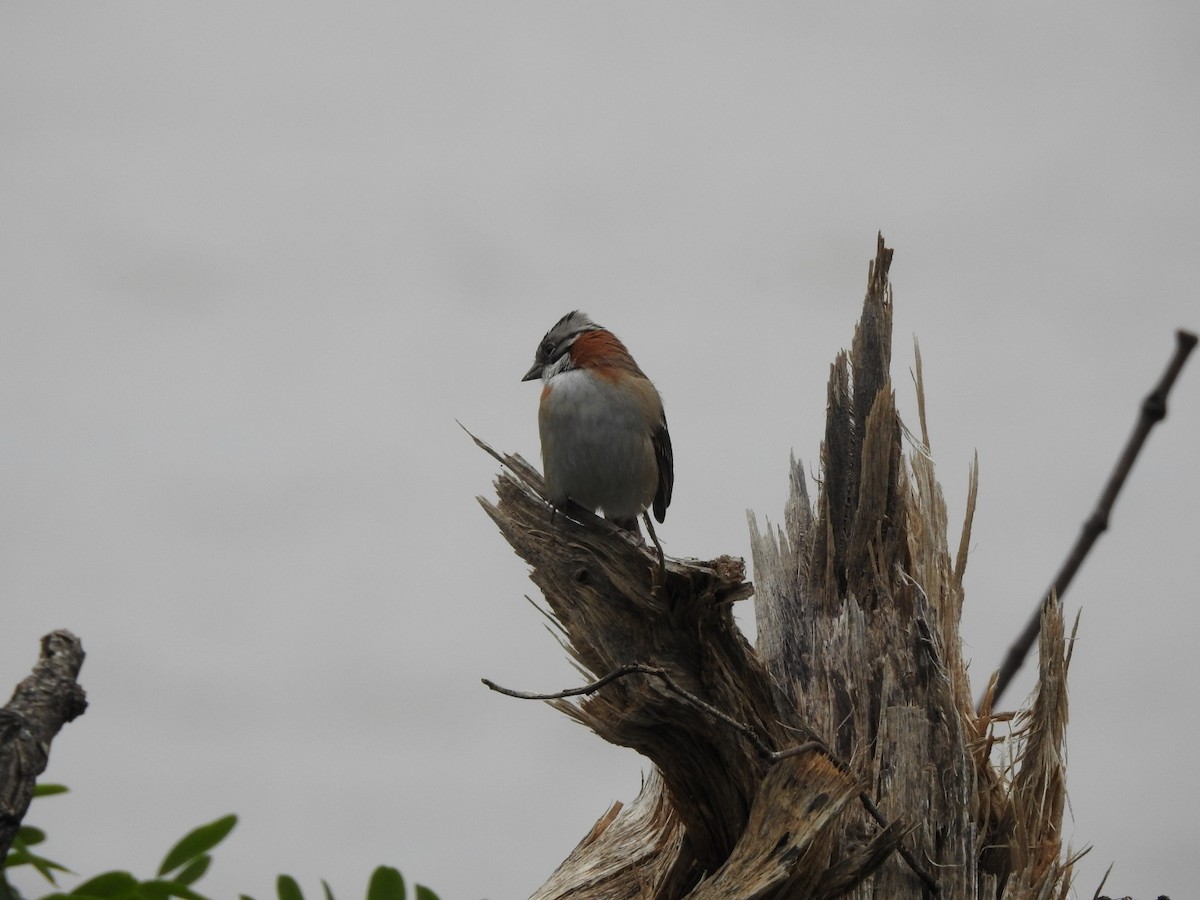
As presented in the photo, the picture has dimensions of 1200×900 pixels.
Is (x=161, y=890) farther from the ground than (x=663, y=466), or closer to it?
closer to it

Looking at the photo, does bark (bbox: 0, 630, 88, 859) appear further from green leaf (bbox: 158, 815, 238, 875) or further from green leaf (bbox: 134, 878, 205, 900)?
green leaf (bbox: 158, 815, 238, 875)

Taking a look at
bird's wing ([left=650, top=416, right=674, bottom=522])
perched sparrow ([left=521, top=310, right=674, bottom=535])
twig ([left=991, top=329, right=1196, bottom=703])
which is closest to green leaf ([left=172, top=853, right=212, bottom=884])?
twig ([left=991, top=329, right=1196, bottom=703])

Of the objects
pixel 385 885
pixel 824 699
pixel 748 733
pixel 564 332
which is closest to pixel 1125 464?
pixel 385 885

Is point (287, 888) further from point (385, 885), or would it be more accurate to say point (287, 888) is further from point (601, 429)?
point (601, 429)

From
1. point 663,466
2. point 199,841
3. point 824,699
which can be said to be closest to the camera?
point 199,841

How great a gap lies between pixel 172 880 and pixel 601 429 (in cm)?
399

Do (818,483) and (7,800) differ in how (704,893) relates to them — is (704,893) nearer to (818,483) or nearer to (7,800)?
(818,483)

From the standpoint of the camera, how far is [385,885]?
2336mm

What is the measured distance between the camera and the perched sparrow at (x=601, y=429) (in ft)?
18.8

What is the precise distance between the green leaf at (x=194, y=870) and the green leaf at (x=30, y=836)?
0.23 meters

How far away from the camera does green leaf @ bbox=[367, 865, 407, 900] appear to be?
233cm

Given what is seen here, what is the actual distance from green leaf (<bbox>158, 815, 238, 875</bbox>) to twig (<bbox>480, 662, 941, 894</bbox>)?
148 centimetres

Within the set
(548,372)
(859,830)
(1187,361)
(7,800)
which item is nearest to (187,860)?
(7,800)

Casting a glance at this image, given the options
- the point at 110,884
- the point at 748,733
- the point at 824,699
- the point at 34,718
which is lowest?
the point at 110,884
